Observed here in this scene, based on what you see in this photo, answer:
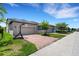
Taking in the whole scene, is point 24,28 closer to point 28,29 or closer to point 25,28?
point 25,28

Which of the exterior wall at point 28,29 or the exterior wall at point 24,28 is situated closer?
the exterior wall at point 24,28

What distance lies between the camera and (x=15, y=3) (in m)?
12.2

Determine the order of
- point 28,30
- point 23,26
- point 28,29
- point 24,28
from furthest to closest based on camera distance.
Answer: point 28,30
point 28,29
point 23,26
point 24,28

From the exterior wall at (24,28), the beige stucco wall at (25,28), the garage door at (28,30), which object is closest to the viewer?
the exterior wall at (24,28)

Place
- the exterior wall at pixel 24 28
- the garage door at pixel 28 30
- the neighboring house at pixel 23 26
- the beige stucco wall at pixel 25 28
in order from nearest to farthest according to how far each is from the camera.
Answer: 1. the neighboring house at pixel 23 26
2. the exterior wall at pixel 24 28
3. the beige stucco wall at pixel 25 28
4. the garage door at pixel 28 30

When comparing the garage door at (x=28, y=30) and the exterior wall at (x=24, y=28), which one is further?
the garage door at (x=28, y=30)

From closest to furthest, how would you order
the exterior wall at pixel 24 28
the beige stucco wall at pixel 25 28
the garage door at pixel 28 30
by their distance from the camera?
the exterior wall at pixel 24 28
the beige stucco wall at pixel 25 28
the garage door at pixel 28 30

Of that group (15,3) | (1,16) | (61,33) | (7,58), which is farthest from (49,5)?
(61,33)

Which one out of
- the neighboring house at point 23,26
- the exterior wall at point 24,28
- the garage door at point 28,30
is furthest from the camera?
the garage door at point 28,30

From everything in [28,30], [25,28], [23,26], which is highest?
[23,26]

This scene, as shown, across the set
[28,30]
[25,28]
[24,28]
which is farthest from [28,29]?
[24,28]

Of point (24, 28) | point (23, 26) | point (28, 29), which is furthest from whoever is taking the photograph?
point (28, 29)

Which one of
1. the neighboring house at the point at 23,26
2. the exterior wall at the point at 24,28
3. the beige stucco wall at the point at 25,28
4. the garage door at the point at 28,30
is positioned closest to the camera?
the neighboring house at the point at 23,26

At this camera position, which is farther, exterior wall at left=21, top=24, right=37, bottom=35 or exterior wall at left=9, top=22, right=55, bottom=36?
exterior wall at left=21, top=24, right=37, bottom=35
